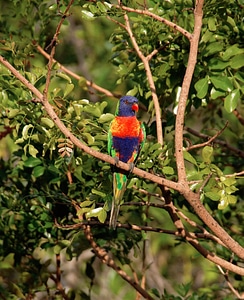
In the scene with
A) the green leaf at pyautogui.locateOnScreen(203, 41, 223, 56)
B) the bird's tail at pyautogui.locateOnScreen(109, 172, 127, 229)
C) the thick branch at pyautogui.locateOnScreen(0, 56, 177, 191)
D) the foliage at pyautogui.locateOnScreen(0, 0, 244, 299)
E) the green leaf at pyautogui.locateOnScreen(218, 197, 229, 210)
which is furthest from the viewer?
the green leaf at pyautogui.locateOnScreen(203, 41, 223, 56)

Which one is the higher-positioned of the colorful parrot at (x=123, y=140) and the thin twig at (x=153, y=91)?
the thin twig at (x=153, y=91)

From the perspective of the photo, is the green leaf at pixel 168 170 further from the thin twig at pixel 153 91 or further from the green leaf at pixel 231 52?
the green leaf at pixel 231 52

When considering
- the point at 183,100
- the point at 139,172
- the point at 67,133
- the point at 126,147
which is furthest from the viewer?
the point at 126,147

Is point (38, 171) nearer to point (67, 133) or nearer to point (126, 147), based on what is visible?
point (126, 147)

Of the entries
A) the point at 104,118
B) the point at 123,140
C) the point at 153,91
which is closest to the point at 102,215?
the point at 104,118

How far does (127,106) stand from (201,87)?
1.85 ft

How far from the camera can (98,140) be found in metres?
3.29

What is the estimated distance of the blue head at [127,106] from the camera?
3762 mm

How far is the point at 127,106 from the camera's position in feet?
12.5

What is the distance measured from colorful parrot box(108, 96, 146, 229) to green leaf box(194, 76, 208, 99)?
386 millimetres

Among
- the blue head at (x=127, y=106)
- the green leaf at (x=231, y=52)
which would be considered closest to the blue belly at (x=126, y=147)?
the blue head at (x=127, y=106)

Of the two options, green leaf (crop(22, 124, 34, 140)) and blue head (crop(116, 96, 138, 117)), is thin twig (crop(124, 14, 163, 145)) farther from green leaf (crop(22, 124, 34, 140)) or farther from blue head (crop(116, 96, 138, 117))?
green leaf (crop(22, 124, 34, 140))

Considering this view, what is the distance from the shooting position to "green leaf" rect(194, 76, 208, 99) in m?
3.35

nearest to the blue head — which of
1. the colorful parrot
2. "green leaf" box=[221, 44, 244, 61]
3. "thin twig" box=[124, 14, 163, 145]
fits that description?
the colorful parrot
